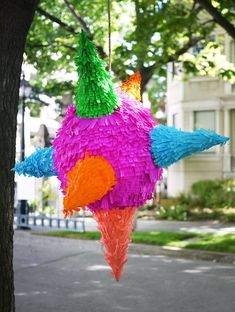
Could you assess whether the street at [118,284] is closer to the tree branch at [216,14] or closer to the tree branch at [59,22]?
the tree branch at [59,22]

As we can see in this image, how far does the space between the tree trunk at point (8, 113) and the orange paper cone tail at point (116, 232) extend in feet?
4.21

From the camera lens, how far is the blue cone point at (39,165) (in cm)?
190

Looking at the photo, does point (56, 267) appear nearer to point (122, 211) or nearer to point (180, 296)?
point (180, 296)

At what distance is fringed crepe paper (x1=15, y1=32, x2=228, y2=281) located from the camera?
5.10 ft

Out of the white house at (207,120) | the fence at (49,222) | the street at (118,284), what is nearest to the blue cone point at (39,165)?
the street at (118,284)

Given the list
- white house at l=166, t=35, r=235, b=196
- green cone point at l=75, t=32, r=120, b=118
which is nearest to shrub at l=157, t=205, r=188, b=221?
white house at l=166, t=35, r=235, b=196

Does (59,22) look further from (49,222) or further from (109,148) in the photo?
(109,148)

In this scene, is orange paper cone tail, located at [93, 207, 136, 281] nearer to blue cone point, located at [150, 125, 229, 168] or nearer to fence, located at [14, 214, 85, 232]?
blue cone point, located at [150, 125, 229, 168]

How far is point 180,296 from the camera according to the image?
5.84 metres

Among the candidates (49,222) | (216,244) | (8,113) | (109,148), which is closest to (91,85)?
(109,148)

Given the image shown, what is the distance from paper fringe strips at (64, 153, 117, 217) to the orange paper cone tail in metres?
0.19

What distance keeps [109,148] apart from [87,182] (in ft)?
0.55

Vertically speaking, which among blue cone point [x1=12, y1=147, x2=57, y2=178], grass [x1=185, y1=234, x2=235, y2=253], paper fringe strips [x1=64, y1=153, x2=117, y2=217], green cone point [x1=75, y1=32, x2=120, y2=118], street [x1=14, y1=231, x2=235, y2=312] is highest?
green cone point [x1=75, y1=32, x2=120, y2=118]

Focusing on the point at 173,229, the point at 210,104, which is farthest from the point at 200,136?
the point at 210,104
